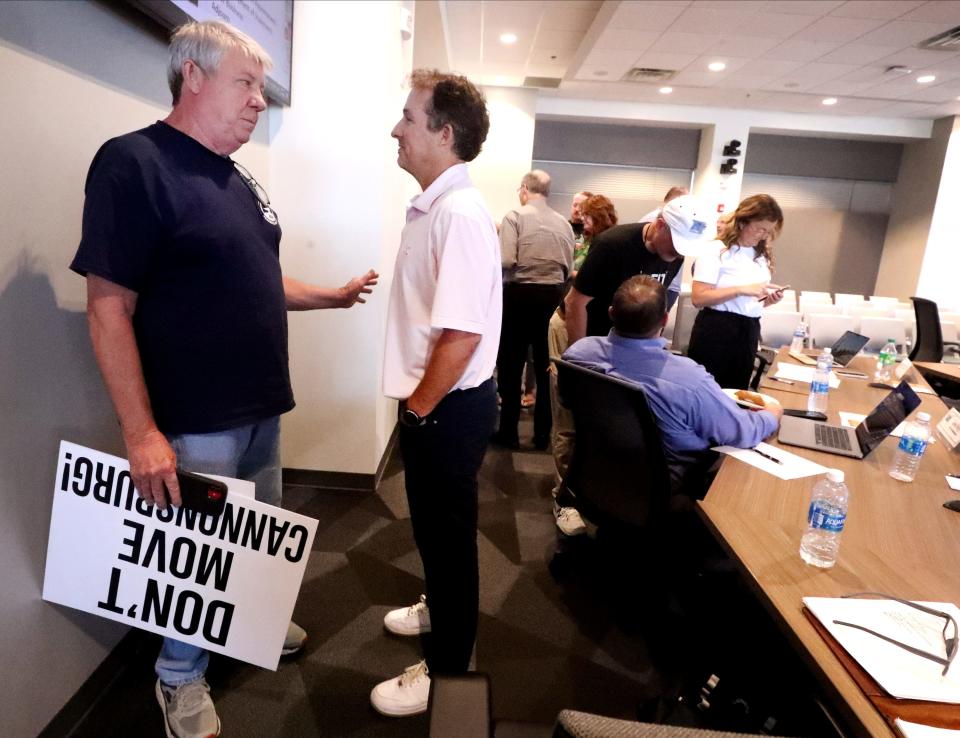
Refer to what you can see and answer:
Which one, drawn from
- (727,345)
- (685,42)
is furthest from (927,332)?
(685,42)

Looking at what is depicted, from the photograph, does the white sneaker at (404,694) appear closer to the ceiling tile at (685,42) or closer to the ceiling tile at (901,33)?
the ceiling tile at (685,42)

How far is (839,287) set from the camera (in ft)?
28.6

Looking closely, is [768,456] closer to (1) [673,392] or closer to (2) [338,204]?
(1) [673,392]

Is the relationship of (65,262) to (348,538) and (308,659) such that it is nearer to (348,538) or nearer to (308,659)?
(308,659)

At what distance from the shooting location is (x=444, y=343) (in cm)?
122

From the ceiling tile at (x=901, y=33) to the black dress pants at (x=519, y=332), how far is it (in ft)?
12.0

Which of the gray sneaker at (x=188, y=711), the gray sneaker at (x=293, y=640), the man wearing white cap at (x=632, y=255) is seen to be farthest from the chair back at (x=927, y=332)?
the gray sneaker at (x=188, y=711)

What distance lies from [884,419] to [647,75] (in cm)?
573

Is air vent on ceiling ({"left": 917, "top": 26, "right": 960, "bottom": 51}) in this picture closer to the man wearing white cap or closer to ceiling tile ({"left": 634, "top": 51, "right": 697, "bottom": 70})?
ceiling tile ({"left": 634, "top": 51, "right": 697, "bottom": 70})

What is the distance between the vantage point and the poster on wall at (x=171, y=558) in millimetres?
1192

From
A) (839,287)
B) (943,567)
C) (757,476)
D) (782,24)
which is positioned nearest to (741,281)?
(757,476)

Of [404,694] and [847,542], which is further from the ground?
[847,542]

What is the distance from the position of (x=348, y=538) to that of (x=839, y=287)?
8.94 meters

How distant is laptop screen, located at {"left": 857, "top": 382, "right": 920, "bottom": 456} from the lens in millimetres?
1757
